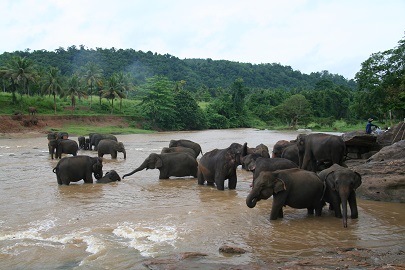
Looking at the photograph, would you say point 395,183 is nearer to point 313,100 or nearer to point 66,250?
point 66,250

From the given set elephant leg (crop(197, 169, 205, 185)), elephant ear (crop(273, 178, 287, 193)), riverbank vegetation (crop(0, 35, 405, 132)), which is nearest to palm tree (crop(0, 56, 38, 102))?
riverbank vegetation (crop(0, 35, 405, 132))

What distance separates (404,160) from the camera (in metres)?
10.9

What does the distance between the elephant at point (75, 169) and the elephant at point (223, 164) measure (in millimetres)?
3426

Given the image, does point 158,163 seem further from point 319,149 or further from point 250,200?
point 250,200

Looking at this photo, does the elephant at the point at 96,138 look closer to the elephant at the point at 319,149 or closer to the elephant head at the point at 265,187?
the elephant at the point at 319,149

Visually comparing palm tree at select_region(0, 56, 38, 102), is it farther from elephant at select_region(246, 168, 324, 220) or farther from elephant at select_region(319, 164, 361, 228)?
elephant at select_region(319, 164, 361, 228)

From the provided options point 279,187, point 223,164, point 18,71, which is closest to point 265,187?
point 279,187

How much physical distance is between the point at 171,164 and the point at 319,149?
182 inches

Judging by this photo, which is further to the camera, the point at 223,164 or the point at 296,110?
the point at 296,110

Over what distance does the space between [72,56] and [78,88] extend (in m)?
58.8

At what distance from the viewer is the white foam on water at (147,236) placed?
6.80m

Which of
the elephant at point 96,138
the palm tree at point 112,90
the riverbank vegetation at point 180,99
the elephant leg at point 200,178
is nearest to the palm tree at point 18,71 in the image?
the riverbank vegetation at point 180,99

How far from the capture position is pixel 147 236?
24.5 ft

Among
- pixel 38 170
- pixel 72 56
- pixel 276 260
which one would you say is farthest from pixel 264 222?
pixel 72 56
